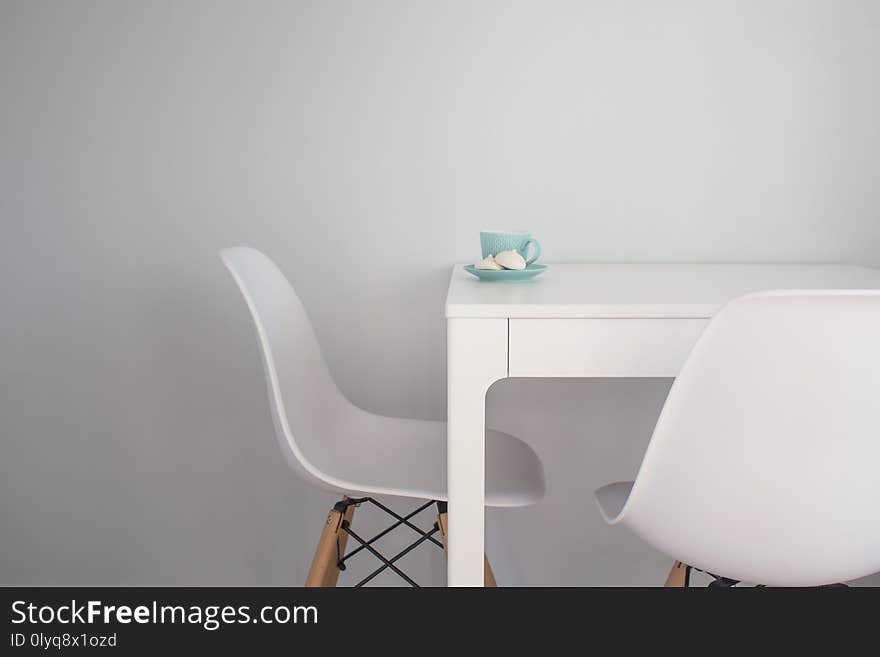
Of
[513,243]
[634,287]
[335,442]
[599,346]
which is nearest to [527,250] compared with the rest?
[513,243]

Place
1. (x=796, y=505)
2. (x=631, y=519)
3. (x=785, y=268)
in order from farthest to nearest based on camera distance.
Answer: (x=785, y=268) < (x=631, y=519) < (x=796, y=505)

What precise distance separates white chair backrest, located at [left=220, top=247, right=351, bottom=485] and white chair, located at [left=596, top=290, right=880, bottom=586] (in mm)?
549

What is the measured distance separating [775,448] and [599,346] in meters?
0.28

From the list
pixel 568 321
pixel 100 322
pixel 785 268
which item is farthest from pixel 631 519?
pixel 100 322

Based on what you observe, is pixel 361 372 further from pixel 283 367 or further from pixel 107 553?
pixel 107 553

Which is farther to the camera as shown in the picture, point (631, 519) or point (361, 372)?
point (361, 372)

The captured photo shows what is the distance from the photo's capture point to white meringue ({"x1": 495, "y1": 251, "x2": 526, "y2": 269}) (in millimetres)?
1443

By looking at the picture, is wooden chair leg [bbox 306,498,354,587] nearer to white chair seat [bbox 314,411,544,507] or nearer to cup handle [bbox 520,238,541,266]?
white chair seat [bbox 314,411,544,507]

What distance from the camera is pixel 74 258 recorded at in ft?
6.25

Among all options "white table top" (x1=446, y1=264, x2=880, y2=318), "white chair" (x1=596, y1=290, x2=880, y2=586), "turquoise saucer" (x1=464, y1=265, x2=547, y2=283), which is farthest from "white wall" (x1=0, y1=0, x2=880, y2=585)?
"white chair" (x1=596, y1=290, x2=880, y2=586)

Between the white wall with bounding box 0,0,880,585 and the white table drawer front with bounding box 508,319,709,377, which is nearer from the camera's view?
the white table drawer front with bounding box 508,319,709,377

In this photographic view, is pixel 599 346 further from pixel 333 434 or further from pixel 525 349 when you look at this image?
pixel 333 434
